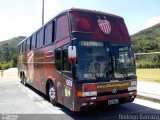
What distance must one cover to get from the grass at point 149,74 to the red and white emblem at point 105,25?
23.3 feet

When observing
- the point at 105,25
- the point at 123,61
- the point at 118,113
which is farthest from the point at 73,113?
the point at 105,25

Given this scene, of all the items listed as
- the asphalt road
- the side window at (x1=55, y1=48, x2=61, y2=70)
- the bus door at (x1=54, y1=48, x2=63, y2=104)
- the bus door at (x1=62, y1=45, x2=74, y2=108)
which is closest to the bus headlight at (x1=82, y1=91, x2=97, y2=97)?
the bus door at (x1=62, y1=45, x2=74, y2=108)

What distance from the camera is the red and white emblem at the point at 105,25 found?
8.42 metres

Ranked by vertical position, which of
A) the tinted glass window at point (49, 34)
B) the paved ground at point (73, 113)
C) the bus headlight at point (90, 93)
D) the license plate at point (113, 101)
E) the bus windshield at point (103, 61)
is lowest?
the paved ground at point (73, 113)

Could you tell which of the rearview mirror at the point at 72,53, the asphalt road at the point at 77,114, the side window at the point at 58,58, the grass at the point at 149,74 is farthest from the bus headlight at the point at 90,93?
the grass at the point at 149,74

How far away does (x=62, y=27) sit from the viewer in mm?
8773

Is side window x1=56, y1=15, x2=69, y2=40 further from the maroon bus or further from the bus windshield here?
the bus windshield

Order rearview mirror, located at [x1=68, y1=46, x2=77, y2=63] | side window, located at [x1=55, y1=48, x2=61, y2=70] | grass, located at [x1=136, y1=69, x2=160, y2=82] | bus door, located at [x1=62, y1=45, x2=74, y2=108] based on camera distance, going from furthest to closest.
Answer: grass, located at [x1=136, y1=69, x2=160, y2=82], side window, located at [x1=55, y1=48, x2=61, y2=70], bus door, located at [x1=62, y1=45, x2=74, y2=108], rearview mirror, located at [x1=68, y1=46, x2=77, y2=63]

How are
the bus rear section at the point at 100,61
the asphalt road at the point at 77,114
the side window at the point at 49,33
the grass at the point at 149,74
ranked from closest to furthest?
the bus rear section at the point at 100,61, the asphalt road at the point at 77,114, the side window at the point at 49,33, the grass at the point at 149,74

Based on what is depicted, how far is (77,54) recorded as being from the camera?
297 inches

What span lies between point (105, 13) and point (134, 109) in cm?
345

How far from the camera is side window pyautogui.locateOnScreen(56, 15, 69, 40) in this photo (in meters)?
8.40

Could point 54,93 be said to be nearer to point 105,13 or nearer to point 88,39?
point 88,39

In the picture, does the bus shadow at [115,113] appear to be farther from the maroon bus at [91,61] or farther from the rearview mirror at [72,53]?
the rearview mirror at [72,53]
